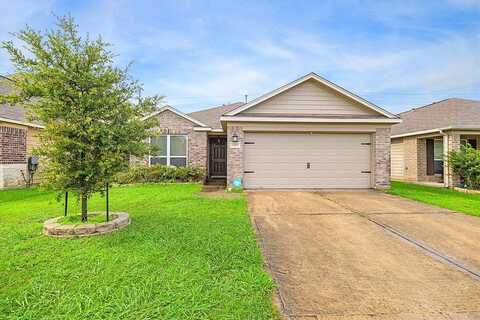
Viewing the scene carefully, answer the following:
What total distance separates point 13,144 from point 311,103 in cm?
1251

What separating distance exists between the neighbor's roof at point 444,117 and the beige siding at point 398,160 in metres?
0.71

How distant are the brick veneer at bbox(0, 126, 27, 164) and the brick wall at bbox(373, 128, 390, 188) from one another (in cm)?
1474

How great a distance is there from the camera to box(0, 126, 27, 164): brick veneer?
10953mm

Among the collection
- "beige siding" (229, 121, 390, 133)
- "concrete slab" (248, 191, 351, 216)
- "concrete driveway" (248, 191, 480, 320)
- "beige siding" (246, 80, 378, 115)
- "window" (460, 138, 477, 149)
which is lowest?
"concrete driveway" (248, 191, 480, 320)

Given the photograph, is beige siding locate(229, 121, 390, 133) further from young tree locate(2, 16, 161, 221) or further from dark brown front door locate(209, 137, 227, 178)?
young tree locate(2, 16, 161, 221)

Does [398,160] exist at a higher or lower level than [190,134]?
lower

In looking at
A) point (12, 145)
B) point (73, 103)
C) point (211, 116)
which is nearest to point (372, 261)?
point (73, 103)

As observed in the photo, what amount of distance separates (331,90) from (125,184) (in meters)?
9.69

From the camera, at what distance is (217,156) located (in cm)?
1582

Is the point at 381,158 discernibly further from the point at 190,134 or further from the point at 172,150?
the point at 172,150

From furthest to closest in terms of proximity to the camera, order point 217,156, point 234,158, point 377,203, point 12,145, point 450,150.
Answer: point 217,156 → point 450,150 → point 12,145 → point 234,158 → point 377,203

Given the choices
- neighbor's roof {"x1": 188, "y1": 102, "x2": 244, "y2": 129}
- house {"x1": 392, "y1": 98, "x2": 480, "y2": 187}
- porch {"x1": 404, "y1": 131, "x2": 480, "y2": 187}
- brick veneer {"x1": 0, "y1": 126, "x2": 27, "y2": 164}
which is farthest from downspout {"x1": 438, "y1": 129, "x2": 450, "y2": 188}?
brick veneer {"x1": 0, "y1": 126, "x2": 27, "y2": 164}

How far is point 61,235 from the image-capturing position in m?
4.54

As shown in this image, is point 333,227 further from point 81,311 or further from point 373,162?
point 373,162
